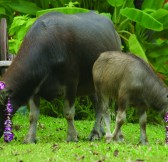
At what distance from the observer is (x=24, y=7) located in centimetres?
1520

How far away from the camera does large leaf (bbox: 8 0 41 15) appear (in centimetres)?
1515

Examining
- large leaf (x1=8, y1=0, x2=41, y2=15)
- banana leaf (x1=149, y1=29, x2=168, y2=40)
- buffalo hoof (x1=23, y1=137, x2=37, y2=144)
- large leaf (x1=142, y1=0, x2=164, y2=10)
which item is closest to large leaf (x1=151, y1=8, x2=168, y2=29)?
banana leaf (x1=149, y1=29, x2=168, y2=40)

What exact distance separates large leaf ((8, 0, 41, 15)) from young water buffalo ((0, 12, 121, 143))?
16.2 ft

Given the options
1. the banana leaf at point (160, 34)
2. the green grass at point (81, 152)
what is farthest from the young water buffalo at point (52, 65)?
the banana leaf at point (160, 34)

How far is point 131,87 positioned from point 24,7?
678cm

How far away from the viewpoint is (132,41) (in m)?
13.9

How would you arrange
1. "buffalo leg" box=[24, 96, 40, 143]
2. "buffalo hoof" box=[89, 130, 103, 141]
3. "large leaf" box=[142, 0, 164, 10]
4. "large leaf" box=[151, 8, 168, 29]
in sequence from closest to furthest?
"buffalo leg" box=[24, 96, 40, 143] < "buffalo hoof" box=[89, 130, 103, 141] < "large leaf" box=[151, 8, 168, 29] < "large leaf" box=[142, 0, 164, 10]

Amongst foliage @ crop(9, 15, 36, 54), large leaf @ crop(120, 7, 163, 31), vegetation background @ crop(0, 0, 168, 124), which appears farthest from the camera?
vegetation background @ crop(0, 0, 168, 124)

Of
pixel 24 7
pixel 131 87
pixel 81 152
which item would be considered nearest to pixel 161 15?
pixel 24 7

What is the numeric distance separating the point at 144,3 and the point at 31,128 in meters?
6.66

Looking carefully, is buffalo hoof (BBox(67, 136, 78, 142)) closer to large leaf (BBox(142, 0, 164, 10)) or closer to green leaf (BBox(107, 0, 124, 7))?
green leaf (BBox(107, 0, 124, 7))

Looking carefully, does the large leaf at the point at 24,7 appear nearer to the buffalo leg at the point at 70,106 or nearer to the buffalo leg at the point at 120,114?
the buffalo leg at the point at 70,106

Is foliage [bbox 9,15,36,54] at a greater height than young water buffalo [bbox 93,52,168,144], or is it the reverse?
young water buffalo [bbox 93,52,168,144]

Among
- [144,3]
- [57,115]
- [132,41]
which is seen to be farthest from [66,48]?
[144,3]
